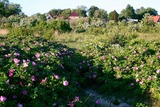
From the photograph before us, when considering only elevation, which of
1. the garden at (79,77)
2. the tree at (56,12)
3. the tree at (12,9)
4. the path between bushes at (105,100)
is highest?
the garden at (79,77)

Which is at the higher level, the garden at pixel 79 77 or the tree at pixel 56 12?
the garden at pixel 79 77

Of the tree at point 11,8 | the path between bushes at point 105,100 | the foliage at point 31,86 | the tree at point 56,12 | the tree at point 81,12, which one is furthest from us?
the tree at point 56,12

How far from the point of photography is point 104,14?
6844 centimetres

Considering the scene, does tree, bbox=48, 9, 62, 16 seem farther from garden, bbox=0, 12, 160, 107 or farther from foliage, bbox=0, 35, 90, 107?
foliage, bbox=0, 35, 90, 107

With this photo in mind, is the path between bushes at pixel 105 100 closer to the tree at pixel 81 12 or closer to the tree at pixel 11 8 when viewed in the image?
the tree at pixel 11 8

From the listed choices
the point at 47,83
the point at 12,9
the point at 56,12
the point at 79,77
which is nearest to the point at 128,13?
the point at 56,12

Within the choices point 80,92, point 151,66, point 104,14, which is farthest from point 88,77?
point 104,14

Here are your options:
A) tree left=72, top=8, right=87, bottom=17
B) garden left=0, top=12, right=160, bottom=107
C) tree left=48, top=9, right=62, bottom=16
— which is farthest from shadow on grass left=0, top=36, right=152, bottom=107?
tree left=48, top=9, right=62, bottom=16

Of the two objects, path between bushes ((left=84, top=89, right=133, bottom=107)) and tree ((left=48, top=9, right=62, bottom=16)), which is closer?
path between bushes ((left=84, top=89, right=133, bottom=107))

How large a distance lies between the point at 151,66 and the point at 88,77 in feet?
4.53

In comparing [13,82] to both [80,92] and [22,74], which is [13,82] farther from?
[80,92]

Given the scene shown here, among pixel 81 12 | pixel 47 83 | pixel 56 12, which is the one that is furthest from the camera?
pixel 56 12

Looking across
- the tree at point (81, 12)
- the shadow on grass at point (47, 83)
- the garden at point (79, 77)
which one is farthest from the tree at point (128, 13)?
the shadow on grass at point (47, 83)

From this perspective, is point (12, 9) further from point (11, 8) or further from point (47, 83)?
point (47, 83)
